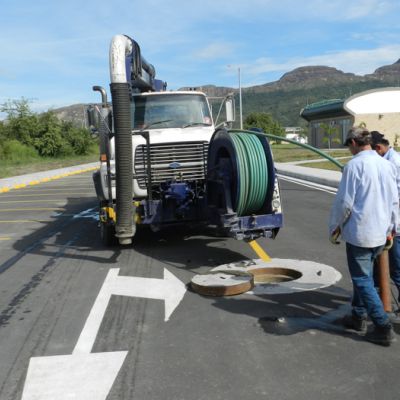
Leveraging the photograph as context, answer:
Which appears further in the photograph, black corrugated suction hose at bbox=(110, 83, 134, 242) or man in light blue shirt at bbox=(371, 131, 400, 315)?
black corrugated suction hose at bbox=(110, 83, 134, 242)

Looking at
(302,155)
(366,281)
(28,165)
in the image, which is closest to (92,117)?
(366,281)

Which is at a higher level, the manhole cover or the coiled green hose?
the coiled green hose

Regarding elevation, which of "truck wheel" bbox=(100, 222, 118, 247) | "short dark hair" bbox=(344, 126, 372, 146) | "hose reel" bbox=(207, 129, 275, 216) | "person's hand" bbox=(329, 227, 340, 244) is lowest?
"truck wheel" bbox=(100, 222, 118, 247)

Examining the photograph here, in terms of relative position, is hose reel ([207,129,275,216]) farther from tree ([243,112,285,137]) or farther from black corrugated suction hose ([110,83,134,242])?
tree ([243,112,285,137])

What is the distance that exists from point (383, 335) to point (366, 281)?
18.1 inches

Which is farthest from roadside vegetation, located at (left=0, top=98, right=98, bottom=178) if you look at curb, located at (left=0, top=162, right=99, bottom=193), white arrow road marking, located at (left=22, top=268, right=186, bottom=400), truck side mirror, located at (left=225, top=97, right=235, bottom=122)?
white arrow road marking, located at (left=22, top=268, right=186, bottom=400)

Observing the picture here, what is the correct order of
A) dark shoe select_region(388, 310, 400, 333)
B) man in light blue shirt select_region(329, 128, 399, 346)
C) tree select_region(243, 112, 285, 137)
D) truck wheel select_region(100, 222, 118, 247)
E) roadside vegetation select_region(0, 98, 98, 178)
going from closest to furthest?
1. man in light blue shirt select_region(329, 128, 399, 346)
2. dark shoe select_region(388, 310, 400, 333)
3. truck wheel select_region(100, 222, 118, 247)
4. roadside vegetation select_region(0, 98, 98, 178)
5. tree select_region(243, 112, 285, 137)

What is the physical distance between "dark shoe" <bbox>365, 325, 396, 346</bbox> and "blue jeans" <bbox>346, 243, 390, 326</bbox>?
0.14 feet

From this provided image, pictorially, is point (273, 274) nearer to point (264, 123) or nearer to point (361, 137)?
point (361, 137)

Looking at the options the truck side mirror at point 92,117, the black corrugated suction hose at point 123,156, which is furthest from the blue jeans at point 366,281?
the truck side mirror at point 92,117

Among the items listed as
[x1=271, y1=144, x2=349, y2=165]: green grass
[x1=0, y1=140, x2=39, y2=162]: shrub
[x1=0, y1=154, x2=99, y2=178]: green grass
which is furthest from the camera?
[x1=0, y1=140, x2=39, y2=162]: shrub

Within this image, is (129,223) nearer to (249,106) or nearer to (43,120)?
(43,120)

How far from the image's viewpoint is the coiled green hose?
5.97 meters

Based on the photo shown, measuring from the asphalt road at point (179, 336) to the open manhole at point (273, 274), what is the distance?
0.64 metres
